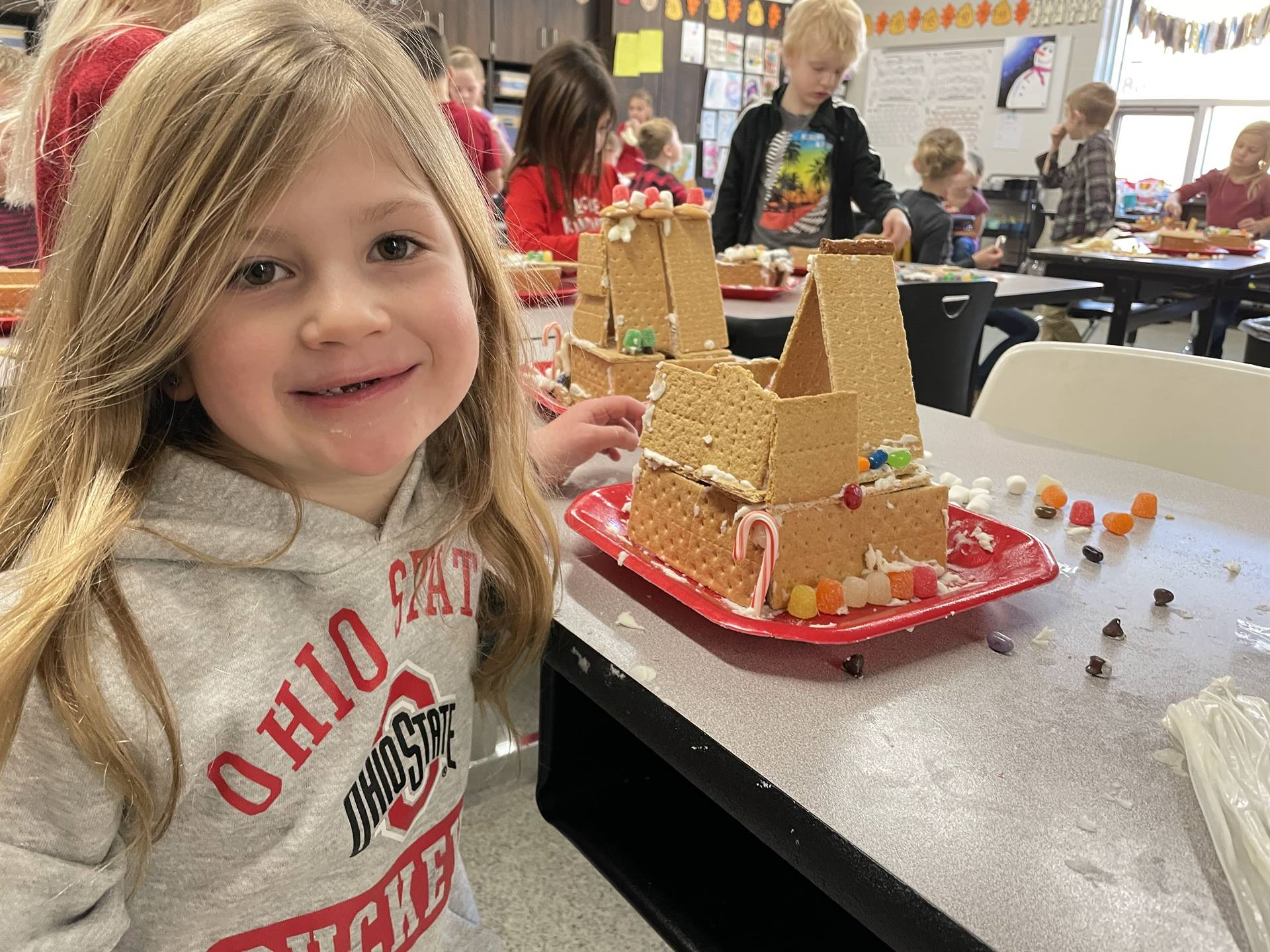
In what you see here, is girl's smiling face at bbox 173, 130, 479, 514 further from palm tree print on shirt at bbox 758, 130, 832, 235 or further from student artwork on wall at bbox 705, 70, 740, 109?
student artwork on wall at bbox 705, 70, 740, 109

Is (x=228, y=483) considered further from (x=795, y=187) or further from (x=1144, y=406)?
(x=795, y=187)

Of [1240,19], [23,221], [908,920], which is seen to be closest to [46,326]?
[908,920]

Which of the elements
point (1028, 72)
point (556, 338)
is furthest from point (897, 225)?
point (1028, 72)

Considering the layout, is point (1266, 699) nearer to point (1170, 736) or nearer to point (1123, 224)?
point (1170, 736)

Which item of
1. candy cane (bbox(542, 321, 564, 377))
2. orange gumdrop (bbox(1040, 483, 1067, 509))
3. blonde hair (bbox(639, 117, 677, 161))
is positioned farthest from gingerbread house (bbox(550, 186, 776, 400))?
blonde hair (bbox(639, 117, 677, 161))

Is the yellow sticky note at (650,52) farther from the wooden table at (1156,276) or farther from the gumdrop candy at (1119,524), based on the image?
the gumdrop candy at (1119,524)

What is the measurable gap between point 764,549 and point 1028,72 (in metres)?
8.03

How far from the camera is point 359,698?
72 centimetres

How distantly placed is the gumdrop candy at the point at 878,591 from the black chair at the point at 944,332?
70.0 inches

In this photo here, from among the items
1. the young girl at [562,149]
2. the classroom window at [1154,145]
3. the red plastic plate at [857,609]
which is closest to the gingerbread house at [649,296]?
the red plastic plate at [857,609]

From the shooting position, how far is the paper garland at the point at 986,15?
7137 millimetres

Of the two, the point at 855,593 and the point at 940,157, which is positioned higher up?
the point at 940,157

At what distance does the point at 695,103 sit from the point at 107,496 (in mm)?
7598

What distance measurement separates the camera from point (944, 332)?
104 inches
